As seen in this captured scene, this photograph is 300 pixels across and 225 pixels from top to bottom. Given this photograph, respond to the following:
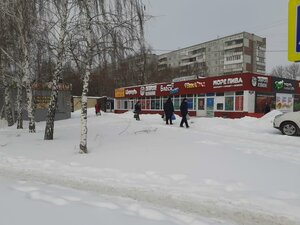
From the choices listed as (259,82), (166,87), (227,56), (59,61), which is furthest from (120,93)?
(227,56)

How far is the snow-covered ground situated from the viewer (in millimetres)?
5176

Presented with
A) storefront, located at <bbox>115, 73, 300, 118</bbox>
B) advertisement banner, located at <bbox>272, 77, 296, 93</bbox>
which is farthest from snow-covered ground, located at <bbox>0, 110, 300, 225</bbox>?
advertisement banner, located at <bbox>272, 77, 296, 93</bbox>

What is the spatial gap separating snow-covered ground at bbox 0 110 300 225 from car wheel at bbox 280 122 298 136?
4520mm

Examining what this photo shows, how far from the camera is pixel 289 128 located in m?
16.1

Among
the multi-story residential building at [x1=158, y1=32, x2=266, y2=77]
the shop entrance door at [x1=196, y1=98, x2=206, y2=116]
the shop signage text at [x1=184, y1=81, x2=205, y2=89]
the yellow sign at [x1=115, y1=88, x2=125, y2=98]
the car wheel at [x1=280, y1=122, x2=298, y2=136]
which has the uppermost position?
the multi-story residential building at [x1=158, y1=32, x2=266, y2=77]

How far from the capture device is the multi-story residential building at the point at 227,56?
224 ft

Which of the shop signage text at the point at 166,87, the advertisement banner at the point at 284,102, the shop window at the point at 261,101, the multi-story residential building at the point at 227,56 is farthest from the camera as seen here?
the multi-story residential building at the point at 227,56

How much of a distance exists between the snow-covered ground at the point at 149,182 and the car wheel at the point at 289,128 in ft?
14.8

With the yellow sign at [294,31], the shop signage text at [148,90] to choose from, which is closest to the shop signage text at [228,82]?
the shop signage text at [148,90]

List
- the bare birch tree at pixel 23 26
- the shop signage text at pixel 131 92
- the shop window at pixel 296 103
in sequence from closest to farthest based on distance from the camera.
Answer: the bare birch tree at pixel 23 26
the shop window at pixel 296 103
the shop signage text at pixel 131 92

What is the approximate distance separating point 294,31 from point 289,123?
1306 centimetres

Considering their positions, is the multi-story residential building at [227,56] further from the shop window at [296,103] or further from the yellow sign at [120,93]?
the shop window at [296,103]

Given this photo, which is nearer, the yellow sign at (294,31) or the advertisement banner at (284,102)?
the yellow sign at (294,31)

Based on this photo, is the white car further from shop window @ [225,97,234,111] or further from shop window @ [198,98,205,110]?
shop window @ [198,98,205,110]
